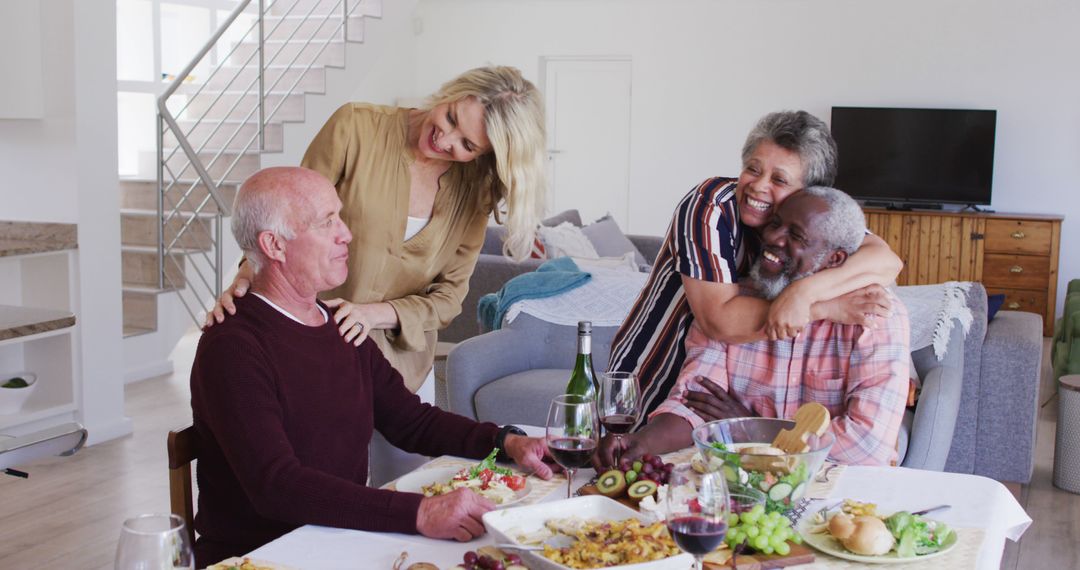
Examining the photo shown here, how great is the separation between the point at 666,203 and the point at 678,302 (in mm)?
6996

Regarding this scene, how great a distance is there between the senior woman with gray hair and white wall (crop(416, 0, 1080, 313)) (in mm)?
6596

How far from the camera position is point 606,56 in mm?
9328

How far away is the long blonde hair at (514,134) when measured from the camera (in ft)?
7.04

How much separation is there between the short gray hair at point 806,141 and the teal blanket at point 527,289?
84.2 inches

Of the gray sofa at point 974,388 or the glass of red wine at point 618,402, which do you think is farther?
the gray sofa at point 974,388

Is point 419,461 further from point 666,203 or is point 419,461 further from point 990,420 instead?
point 666,203

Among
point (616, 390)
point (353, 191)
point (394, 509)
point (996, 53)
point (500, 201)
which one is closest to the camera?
point (394, 509)

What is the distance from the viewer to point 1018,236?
7723mm

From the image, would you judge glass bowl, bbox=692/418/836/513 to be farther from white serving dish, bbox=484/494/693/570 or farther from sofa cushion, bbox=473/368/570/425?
sofa cushion, bbox=473/368/570/425

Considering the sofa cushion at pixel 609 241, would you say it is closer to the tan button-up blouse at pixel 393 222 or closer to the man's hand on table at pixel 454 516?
the tan button-up blouse at pixel 393 222

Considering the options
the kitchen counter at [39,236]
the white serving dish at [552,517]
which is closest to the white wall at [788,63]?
the kitchen counter at [39,236]

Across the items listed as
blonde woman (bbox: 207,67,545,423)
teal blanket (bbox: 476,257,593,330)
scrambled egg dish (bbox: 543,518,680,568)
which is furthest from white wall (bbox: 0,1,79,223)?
scrambled egg dish (bbox: 543,518,680,568)

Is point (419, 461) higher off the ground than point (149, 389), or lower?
higher

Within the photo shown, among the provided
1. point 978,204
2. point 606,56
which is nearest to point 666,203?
point 606,56
